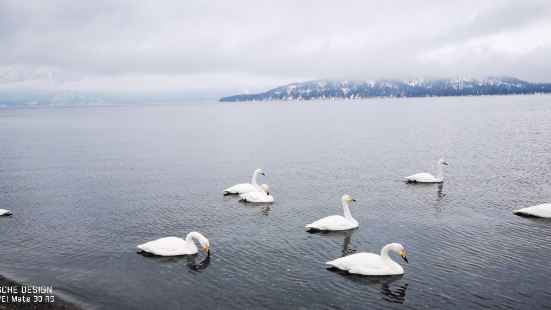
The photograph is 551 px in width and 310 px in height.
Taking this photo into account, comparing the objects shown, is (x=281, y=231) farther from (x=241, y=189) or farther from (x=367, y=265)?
(x=241, y=189)

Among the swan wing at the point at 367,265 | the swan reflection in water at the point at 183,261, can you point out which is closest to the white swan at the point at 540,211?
the swan wing at the point at 367,265

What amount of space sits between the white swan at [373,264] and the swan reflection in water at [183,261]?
6.31 meters

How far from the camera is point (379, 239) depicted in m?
25.6

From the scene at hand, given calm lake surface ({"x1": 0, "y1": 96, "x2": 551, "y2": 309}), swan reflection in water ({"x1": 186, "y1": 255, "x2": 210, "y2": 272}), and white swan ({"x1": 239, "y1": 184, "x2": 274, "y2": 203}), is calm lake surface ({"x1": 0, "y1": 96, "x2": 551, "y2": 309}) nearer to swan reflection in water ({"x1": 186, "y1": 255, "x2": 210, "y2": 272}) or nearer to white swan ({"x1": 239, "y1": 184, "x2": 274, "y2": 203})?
swan reflection in water ({"x1": 186, "y1": 255, "x2": 210, "y2": 272})

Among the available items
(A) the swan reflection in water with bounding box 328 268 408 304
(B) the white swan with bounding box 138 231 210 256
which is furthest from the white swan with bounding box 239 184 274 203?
(A) the swan reflection in water with bounding box 328 268 408 304

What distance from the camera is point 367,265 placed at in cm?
2056

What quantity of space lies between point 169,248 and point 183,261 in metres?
0.97

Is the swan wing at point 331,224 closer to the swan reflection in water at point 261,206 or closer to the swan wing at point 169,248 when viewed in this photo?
the swan reflection in water at point 261,206

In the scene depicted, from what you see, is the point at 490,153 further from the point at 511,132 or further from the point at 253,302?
the point at 253,302

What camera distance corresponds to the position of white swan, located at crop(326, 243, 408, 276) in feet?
67.3

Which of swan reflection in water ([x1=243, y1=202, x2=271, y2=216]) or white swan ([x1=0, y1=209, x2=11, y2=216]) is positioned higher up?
swan reflection in water ([x1=243, y1=202, x2=271, y2=216])

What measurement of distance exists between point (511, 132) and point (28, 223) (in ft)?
252

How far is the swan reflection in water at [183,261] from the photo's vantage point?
22.2 metres

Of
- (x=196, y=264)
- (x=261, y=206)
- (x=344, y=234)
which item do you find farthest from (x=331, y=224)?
(x=196, y=264)
